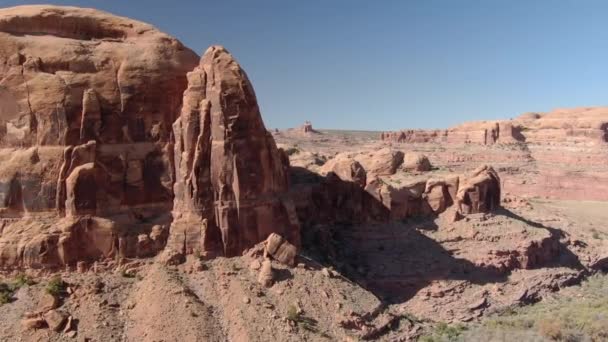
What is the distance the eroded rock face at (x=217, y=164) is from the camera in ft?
82.1

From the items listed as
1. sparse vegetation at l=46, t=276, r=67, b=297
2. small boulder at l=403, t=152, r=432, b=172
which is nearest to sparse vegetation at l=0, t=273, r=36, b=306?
sparse vegetation at l=46, t=276, r=67, b=297

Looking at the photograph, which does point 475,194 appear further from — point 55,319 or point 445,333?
point 55,319

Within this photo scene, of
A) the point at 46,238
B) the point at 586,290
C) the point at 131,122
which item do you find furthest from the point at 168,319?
the point at 586,290

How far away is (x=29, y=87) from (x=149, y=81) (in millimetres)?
5229

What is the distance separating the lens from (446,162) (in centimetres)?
7950

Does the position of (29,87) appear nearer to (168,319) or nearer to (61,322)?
(61,322)

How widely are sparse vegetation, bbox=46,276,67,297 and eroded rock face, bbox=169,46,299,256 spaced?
482 cm

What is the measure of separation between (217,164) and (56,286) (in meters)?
8.79

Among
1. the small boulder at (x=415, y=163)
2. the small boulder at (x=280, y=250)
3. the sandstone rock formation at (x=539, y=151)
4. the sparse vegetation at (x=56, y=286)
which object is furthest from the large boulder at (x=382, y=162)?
the sandstone rock formation at (x=539, y=151)

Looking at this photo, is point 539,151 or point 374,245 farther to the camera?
point 539,151

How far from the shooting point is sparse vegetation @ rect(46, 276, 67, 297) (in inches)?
843

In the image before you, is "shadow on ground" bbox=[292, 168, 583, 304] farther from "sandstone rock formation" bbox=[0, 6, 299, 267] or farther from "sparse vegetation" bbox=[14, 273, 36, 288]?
"sparse vegetation" bbox=[14, 273, 36, 288]

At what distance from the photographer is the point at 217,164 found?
25.4m

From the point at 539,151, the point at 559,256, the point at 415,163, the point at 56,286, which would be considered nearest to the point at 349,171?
the point at 415,163
